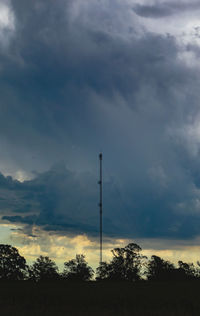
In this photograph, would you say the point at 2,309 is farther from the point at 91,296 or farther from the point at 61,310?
the point at 91,296

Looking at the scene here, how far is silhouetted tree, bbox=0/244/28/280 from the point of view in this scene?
12344 cm

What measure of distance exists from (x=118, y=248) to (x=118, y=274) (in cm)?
853

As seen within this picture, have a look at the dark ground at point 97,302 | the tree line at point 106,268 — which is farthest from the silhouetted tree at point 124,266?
the dark ground at point 97,302

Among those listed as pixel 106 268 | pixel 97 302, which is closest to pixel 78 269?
pixel 106 268

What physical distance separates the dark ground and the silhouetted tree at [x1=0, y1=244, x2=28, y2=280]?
216 ft

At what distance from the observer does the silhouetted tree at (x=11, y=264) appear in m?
123

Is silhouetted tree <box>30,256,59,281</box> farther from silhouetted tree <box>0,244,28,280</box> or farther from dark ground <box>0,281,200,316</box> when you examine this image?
dark ground <box>0,281,200,316</box>

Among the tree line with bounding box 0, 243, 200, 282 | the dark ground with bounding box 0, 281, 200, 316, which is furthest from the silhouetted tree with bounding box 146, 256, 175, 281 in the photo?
the dark ground with bounding box 0, 281, 200, 316

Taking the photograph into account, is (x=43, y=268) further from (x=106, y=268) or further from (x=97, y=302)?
(x=97, y=302)

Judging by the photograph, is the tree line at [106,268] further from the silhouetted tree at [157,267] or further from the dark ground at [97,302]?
the dark ground at [97,302]

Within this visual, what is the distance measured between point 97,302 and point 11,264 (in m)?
81.8

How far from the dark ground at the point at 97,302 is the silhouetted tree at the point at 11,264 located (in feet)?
216

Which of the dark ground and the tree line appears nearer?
the dark ground

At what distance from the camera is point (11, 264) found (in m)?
124
